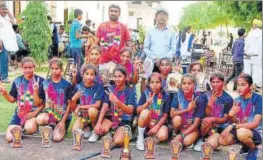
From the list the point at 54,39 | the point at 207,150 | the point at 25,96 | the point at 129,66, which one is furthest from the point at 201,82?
the point at 54,39

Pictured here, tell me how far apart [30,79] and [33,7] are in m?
7.44

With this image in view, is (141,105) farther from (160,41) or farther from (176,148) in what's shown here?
(160,41)

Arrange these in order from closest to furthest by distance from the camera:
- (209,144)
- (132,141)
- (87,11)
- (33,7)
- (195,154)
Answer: (209,144), (195,154), (132,141), (33,7), (87,11)

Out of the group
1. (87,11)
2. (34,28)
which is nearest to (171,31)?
(34,28)

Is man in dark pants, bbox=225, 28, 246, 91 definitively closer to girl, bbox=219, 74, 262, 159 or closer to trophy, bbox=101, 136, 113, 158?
girl, bbox=219, 74, 262, 159

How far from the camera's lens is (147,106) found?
15.6 ft

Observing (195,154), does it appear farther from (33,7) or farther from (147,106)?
(33,7)

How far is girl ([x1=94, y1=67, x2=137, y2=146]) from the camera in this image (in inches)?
187

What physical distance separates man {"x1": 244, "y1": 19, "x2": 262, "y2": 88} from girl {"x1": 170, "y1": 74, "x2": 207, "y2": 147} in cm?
510

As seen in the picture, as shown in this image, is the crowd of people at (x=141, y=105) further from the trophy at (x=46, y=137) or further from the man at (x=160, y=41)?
the man at (x=160, y=41)

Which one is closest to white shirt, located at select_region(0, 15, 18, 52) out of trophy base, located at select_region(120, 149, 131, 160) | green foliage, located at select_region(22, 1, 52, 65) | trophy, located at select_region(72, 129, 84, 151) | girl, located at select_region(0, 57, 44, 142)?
green foliage, located at select_region(22, 1, 52, 65)

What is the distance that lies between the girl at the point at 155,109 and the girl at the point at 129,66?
59cm

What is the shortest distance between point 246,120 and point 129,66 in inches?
67.8

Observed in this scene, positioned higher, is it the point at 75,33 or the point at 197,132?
the point at 75,33
